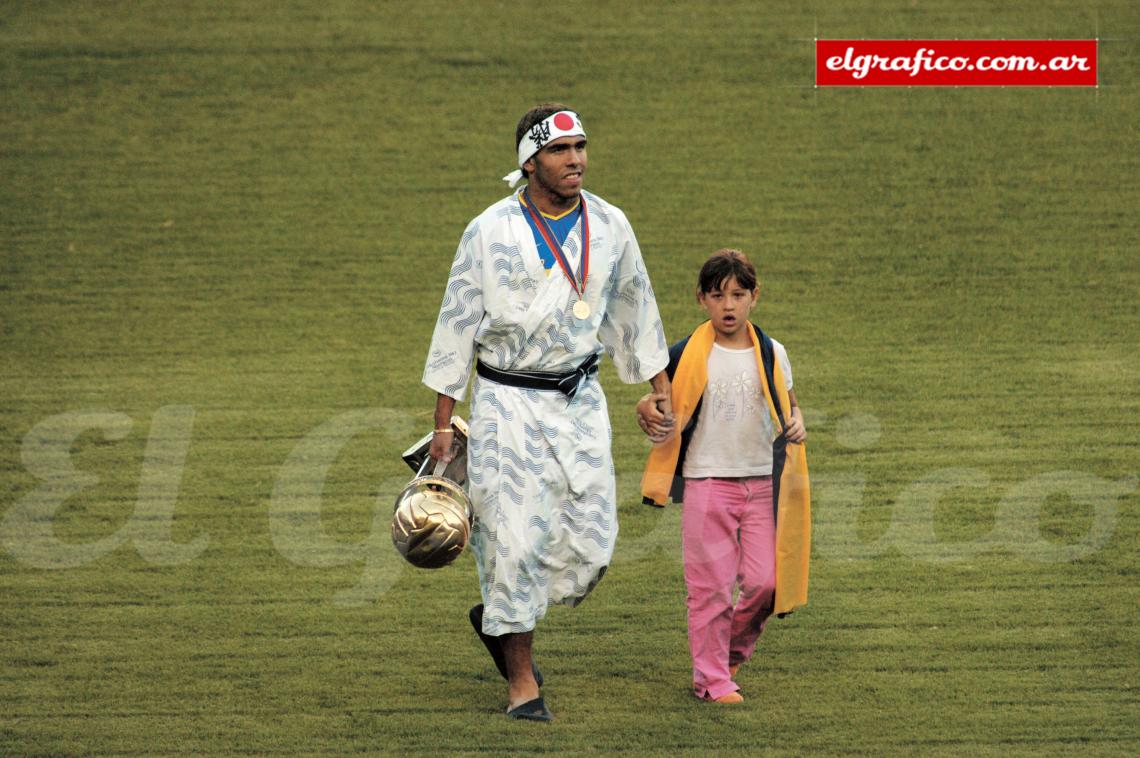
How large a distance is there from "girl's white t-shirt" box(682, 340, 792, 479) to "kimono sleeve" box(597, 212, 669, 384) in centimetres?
16

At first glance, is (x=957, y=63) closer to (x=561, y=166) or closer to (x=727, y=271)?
(x=727, y=271)

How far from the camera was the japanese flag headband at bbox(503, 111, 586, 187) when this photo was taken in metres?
3.54

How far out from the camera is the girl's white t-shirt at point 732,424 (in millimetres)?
3732

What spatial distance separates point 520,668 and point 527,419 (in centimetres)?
62

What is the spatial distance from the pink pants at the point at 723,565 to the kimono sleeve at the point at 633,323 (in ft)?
1.08

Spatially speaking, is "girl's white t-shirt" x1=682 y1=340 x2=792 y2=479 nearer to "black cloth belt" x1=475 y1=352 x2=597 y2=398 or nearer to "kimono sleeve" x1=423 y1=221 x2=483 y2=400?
"black cloth belt" x1=475 y1=352 x2=597 y2=398

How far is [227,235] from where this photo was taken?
746 centimetres

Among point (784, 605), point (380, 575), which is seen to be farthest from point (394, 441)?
point (784, 605)

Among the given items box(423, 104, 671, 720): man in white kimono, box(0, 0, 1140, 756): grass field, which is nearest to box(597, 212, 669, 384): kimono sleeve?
box(423, 104, 671, 720): man in white kimono

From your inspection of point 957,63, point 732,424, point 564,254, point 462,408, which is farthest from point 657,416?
point 957,63

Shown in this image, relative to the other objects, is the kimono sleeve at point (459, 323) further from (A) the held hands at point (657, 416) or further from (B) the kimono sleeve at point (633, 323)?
(A) the held hands at point (657, 416)

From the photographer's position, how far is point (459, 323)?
11.7ft

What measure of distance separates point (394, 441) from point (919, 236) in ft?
9.97

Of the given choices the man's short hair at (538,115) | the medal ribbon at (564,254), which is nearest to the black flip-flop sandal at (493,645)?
the medal ribbon at (564,254)
